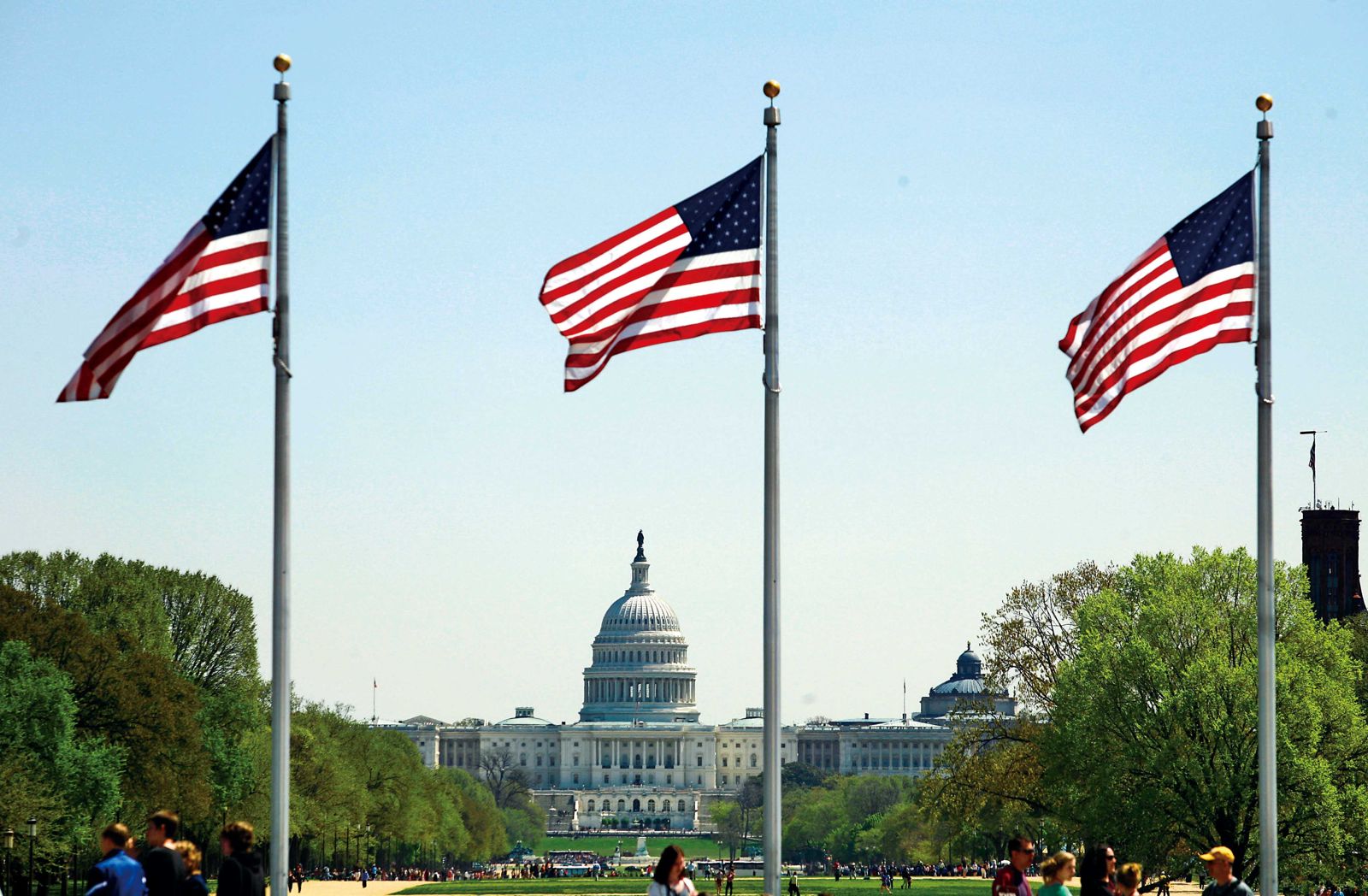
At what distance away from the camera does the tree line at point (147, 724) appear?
2975 inches

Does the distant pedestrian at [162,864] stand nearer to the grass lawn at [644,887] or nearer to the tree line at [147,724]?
the tree line at [147,724]

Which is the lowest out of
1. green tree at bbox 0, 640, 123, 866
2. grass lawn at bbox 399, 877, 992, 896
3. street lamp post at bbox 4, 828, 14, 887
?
grass lawn at bbox 399, 877, 992, 896

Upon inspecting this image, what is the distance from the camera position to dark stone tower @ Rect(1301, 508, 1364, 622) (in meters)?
131

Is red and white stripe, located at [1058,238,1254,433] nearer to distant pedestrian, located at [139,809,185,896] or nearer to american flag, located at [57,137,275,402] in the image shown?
american flag, located at [57,137,275,402]

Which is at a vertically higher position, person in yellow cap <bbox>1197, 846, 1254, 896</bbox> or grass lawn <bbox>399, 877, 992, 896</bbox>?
person in yellow cap <bbox>1197, 846, 1254, 896</bbox>

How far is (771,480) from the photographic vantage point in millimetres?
32031

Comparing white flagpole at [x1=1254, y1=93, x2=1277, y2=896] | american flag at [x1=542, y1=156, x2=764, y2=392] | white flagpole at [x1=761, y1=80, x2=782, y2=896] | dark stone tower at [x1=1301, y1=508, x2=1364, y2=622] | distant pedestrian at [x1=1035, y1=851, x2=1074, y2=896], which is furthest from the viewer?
dark stone tower at [x1=1301, y1=508, x2=1364, y2=622]

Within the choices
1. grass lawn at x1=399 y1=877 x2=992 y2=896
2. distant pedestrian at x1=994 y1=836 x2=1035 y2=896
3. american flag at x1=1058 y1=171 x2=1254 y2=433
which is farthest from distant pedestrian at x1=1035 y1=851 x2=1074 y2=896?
grass lawn at x1=399 y1=877 x2=992 y2=896

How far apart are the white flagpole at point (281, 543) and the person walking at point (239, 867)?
464cm

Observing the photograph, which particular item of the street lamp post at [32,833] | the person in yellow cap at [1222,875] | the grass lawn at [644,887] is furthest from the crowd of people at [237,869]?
the grass lawn at [644,887]

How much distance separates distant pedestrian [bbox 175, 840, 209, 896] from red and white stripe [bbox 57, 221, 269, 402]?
6.47 m

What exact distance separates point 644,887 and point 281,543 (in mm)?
98977

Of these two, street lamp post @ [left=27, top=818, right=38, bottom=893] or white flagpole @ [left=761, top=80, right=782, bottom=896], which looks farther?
street lamp post @ [left=27, top=818, right=38, bottom=893]

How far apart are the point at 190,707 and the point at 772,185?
57.4 meters
